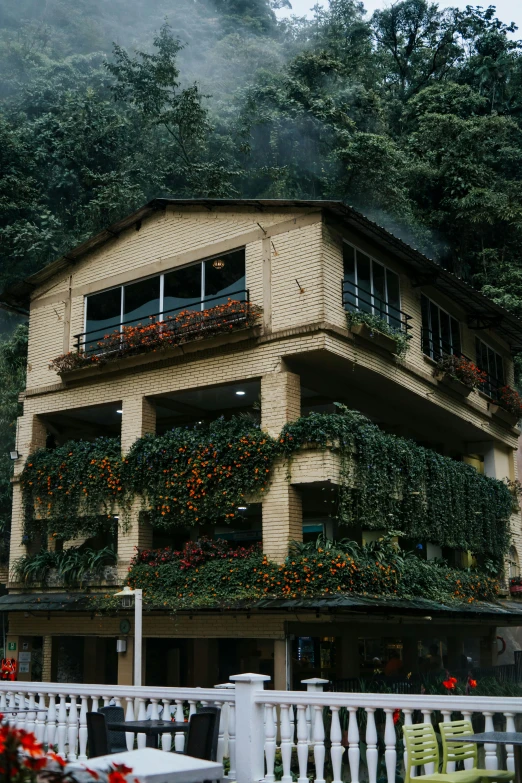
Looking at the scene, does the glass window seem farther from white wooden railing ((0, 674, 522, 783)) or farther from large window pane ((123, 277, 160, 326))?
white wooden railing ((0, 674, 522, 783))

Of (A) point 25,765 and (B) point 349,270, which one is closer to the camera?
(A) point 25,765

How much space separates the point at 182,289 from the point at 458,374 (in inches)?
336

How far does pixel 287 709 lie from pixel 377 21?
57132mm

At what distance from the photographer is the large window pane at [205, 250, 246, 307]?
73.6 feet

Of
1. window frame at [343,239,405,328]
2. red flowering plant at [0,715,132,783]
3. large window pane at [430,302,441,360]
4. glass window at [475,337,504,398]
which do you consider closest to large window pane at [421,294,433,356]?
large window pane at [430,302,441,360]

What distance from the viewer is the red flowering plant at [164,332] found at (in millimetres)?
21391

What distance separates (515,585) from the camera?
96.6ft

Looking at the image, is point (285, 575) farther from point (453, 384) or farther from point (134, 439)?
point (453, 384)

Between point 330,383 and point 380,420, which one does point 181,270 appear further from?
point 380,420

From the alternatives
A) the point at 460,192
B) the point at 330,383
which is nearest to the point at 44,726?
the point at 330,383

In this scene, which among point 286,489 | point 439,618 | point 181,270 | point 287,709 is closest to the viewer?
point 287,709

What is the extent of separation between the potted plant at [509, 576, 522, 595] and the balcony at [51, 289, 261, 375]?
14256mm

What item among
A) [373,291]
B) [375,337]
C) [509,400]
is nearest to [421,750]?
[375,337]

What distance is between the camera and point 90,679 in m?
25.6
